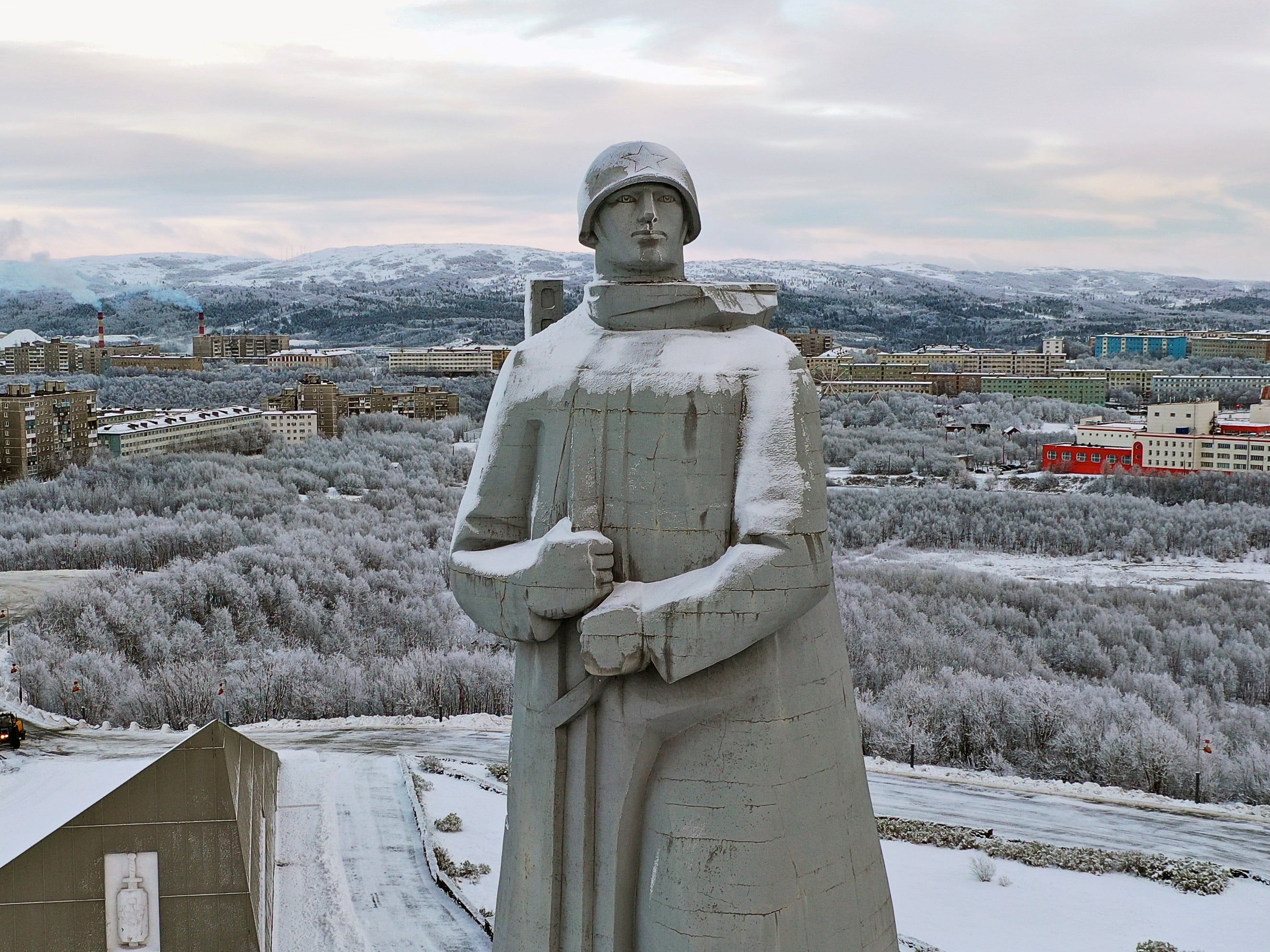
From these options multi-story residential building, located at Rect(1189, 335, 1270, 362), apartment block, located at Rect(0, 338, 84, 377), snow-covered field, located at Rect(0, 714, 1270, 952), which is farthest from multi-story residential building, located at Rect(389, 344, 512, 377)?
snow-covered field, located at Rect(0, 714, 1270, 952)

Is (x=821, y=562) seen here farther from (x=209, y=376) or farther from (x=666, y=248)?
(x=209, y=376)

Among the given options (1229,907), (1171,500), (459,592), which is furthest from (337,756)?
(1171,500)

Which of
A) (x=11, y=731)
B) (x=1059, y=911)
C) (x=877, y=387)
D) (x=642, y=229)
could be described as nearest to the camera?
(x=642, y=229)

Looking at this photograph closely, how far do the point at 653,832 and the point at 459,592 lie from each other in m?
1.32

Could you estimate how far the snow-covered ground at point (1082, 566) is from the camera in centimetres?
4459

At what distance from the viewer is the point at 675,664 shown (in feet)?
16.6

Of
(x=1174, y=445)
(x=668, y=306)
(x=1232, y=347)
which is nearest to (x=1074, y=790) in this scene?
(x=668, y=306)

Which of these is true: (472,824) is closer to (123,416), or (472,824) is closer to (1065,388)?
(123,416)

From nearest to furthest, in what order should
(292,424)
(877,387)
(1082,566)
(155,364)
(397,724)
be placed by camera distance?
1. (397,724)
2. (1082,566)
3. (292,424)
4. (877,387)
5. (155,364)

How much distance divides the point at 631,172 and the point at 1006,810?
17.1m

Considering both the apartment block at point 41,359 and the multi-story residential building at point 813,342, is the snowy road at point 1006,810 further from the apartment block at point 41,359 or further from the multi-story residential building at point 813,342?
the apartment block at point 41,359

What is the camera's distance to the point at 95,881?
393 inches

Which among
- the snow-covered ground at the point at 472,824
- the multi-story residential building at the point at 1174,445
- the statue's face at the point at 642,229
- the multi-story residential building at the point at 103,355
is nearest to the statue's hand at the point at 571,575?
the statue's face at the point at 642,229

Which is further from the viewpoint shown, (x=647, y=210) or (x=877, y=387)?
(x=877, y=387)
